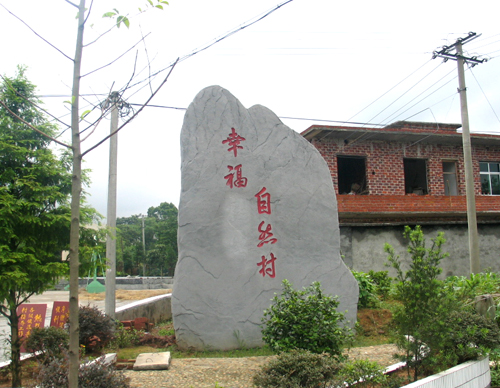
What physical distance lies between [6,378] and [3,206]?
84.0 inches

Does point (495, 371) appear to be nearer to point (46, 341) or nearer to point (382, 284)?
point (382, 284)

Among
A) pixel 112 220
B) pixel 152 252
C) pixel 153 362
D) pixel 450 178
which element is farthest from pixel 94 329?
pixel 152 252

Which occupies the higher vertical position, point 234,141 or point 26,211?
point 234,141

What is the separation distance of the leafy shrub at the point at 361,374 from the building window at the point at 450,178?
14.1m

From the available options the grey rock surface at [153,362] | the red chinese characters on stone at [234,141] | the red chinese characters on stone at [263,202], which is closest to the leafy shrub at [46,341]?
the grey rock surface at [153,362]

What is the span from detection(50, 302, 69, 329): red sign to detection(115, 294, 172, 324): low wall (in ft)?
7.49

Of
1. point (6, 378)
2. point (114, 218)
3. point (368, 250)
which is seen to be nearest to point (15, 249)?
point (6, 378)

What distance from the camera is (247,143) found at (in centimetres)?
740

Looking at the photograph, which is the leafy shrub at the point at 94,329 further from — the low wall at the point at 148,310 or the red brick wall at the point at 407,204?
the red brick wall at the point at 407,204

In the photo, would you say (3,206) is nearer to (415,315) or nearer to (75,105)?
(75,105)

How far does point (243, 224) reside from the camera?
7.05 m

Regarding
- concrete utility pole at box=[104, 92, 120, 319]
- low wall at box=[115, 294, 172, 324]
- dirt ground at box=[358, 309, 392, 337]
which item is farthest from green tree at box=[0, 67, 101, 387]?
dirt ground at box=[358, 309, 392, 337]

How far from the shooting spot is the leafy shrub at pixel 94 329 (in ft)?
21.1

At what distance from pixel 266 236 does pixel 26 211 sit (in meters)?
3.57
